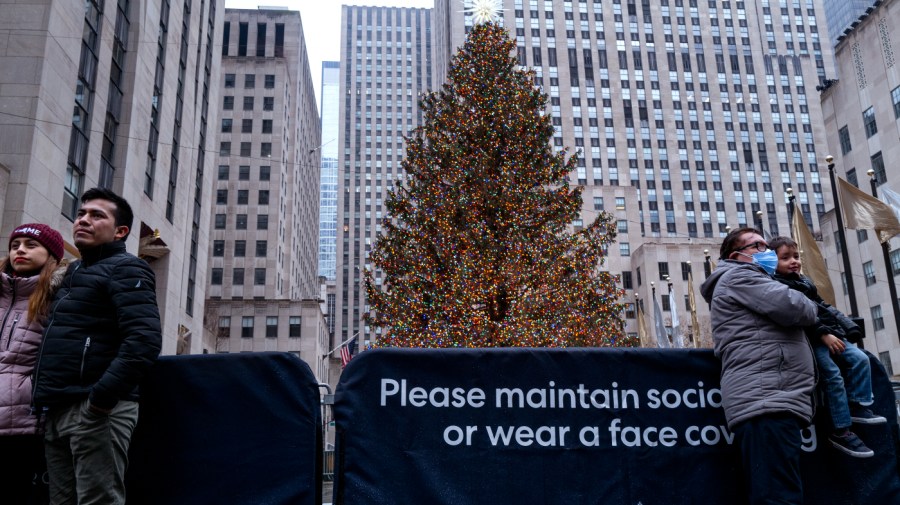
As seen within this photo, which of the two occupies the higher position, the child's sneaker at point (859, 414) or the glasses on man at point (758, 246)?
the glasses on man at point (758, 246)

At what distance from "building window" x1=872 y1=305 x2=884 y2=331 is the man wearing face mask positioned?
51.4m

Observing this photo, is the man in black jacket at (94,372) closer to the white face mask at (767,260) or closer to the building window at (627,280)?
Result: the white face mask at (767,260)

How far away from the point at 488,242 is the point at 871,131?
4013 centimetres

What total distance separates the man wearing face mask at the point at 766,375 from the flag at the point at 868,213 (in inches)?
589

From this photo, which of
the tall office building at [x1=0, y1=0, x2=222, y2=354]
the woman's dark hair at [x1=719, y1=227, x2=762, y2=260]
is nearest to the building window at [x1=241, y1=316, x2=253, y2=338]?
the tall office building at [x1=0, y1=0, x2=222, y2=354]

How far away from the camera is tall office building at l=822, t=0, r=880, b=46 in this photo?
13996cm

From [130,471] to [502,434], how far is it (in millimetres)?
2759

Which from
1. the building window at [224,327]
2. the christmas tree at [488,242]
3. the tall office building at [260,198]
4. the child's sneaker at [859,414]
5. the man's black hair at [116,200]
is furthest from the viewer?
the tall office building at [260,198]

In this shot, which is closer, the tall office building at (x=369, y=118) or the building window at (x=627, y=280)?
the building window at (x=627, y=280)

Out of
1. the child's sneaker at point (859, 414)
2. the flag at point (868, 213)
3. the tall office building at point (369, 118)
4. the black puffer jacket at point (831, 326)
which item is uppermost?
the tall office building at point (369, 118)

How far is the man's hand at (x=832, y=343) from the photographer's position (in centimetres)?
491

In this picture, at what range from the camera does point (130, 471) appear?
16.9 feet

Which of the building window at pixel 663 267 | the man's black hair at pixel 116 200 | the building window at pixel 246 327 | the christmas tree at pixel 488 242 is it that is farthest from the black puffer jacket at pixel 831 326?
the building window at pixel 663 267

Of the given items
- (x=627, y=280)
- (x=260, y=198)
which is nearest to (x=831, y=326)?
(x=260, y=198)
